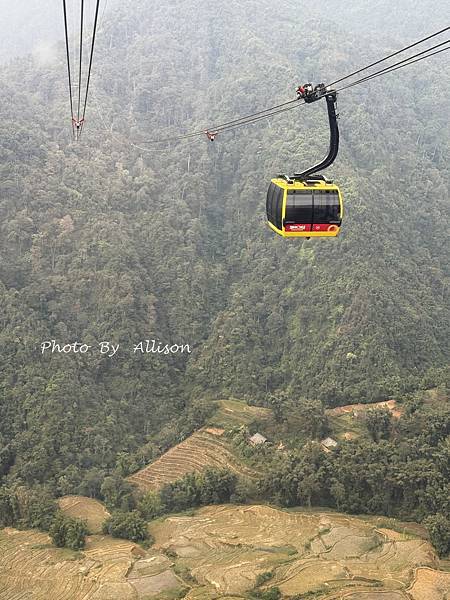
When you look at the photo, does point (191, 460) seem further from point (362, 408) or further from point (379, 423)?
point (362, 408)

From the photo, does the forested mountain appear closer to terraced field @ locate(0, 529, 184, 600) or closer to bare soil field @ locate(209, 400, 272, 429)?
bare soil field @ locate(209, 400, 272, 429)

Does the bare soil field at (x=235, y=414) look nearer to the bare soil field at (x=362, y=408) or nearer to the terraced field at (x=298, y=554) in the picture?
the bare soil field at (x=362, y=408)

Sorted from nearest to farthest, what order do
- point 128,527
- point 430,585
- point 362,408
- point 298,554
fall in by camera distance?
point 430,585
point 298,554
point 128,527
point 362,408

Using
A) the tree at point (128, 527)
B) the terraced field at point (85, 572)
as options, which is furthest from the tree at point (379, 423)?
the terraced field at point (85, 572)

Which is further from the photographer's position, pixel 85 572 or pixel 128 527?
pixel 128 527

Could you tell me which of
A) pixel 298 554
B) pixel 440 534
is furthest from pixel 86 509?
pixel 440 534

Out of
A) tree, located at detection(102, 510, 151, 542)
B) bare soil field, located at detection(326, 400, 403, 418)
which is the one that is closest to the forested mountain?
bare soil field, located at detection(326, 400, 403, 418)
